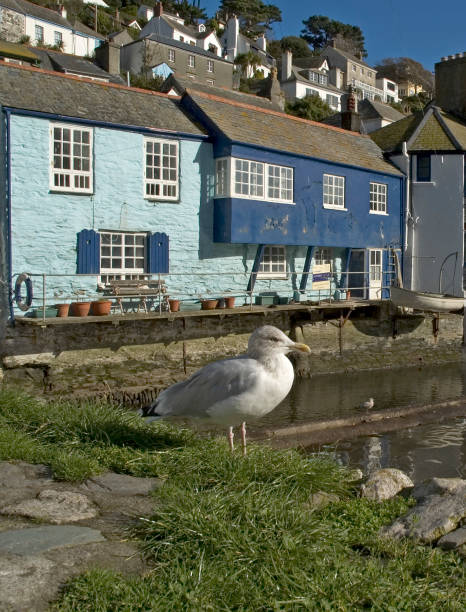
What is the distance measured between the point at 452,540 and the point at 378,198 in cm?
2355

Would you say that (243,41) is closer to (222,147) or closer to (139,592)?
(222,147)

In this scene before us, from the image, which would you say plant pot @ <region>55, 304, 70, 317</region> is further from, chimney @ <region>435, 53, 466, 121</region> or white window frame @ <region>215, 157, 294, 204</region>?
chimney @ <region>435, 53, 466, 121</region>

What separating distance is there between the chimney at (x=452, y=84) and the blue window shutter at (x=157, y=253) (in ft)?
64.7

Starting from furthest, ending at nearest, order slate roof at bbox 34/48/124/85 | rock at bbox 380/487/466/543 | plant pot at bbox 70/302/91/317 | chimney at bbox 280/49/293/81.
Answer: chimney at bbox 280/49/293/81 < slate roof at bbox 34/48/124/85 < plant pot at bbox 70/302/91/317 < rock at bbox 380/487/466/543

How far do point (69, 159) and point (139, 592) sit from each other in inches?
631

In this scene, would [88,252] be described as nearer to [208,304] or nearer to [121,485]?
[208,304]

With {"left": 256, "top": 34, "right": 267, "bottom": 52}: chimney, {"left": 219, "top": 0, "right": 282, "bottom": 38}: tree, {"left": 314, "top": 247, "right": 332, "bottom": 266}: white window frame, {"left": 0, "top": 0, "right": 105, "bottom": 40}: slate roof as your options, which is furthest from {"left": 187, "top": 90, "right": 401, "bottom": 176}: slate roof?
{"left": 219, "top": 0, "right": 282, "bottom": 38}: tree

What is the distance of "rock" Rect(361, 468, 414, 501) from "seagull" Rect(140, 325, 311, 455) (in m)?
1.19

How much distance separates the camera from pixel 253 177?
69.7ft

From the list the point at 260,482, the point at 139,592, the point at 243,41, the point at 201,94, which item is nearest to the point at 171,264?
the point at 201,94

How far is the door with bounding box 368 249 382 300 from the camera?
26.3 m

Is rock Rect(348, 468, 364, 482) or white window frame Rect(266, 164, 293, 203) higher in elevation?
white window frame Rect(266, 164, 293, 203)

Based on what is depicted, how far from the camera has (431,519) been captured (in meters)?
5.03

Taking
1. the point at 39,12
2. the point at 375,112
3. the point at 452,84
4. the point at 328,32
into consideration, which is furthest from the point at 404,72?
the point at 452,84
